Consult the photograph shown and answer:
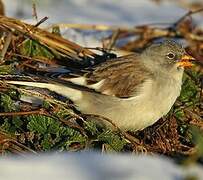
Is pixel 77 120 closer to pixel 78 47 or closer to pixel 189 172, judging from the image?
pixel 78 47

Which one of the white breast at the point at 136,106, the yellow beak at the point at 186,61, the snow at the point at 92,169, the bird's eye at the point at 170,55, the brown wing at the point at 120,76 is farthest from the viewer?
the bird's eye at the point at 170,55

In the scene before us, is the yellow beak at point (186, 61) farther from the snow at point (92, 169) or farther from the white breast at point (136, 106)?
the snow at point (92, 169)

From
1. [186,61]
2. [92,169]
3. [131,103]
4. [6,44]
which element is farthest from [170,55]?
[92,169]

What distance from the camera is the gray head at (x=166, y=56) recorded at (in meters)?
4.76

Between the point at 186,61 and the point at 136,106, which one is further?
the point at 186,61

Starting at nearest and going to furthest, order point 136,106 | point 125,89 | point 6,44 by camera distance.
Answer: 1. point 136,106
2. point 125,89
3. point 6,44

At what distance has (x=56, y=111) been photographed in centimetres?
414

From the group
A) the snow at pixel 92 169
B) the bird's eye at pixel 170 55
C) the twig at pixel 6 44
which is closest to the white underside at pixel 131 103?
the bird's eye at pixel 170 55

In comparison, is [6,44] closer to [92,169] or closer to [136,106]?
[136,106]

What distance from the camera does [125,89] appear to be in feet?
14.7

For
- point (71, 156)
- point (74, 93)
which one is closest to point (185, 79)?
point (74, 93)

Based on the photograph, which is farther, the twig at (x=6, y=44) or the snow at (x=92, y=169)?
the twig at (x=6, y=44)

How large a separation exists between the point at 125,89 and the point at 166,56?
54cm

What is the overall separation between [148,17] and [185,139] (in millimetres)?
3776
